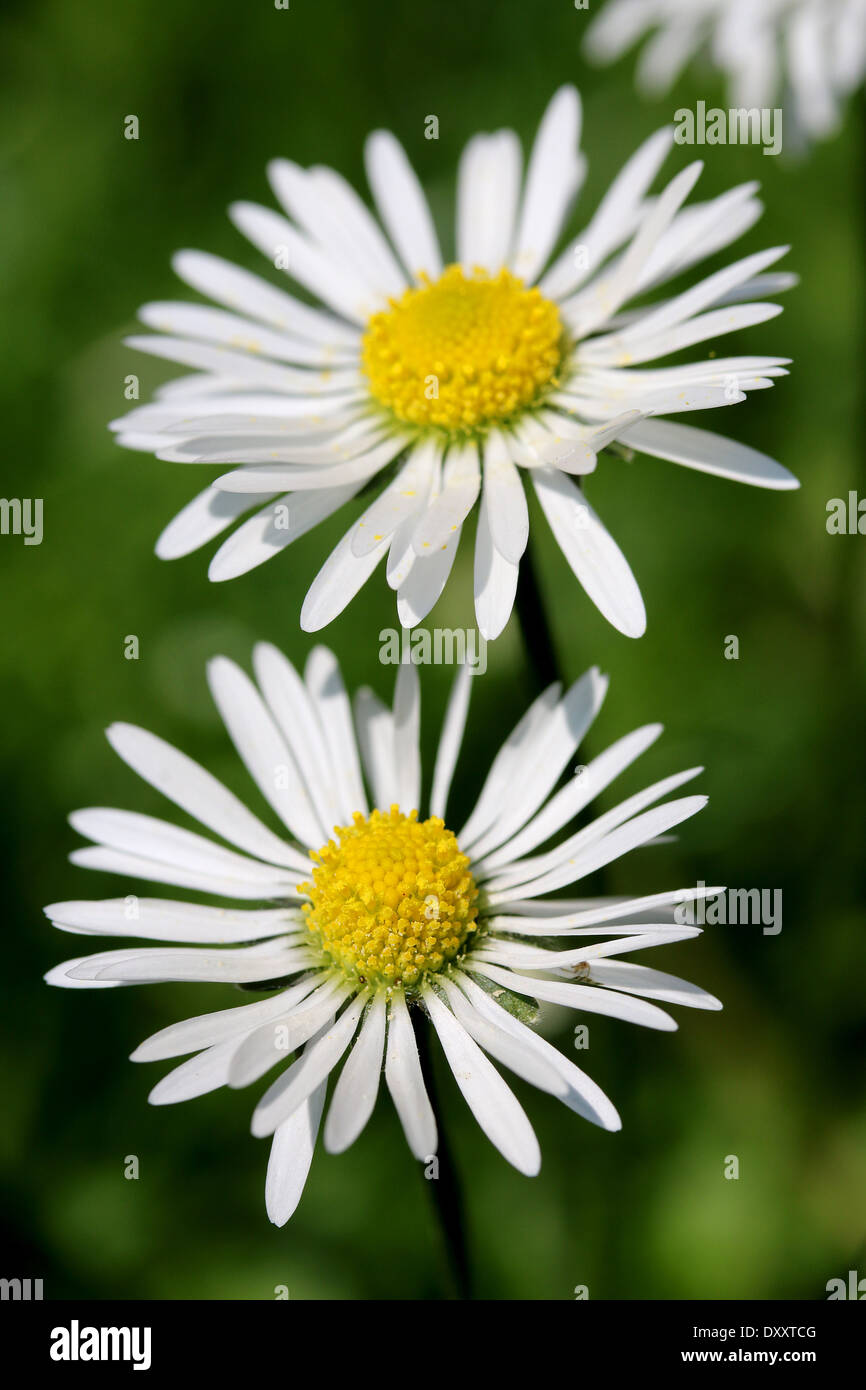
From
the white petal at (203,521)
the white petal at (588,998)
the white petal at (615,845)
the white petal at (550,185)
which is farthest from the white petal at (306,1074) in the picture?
the white petal at (550,185)

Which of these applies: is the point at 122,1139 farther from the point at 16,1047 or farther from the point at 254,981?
the point at 254,981

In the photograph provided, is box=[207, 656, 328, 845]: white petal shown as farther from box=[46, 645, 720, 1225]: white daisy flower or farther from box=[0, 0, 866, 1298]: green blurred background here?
box=[0, 0, 866, 1298]: green blurred background

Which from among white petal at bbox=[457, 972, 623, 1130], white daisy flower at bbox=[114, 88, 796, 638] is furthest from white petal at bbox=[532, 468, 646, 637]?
white petal at bbox=[457, 972, 623, 1130]

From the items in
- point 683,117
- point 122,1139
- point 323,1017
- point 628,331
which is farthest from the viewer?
point 683,117

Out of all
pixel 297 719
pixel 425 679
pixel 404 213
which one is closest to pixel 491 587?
pixel 297 719

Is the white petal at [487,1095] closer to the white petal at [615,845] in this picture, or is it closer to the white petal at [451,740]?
the white petal at [615,845]

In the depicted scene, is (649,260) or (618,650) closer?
(649,260)

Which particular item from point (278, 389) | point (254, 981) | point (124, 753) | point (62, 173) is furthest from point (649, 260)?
point (62, 173)
